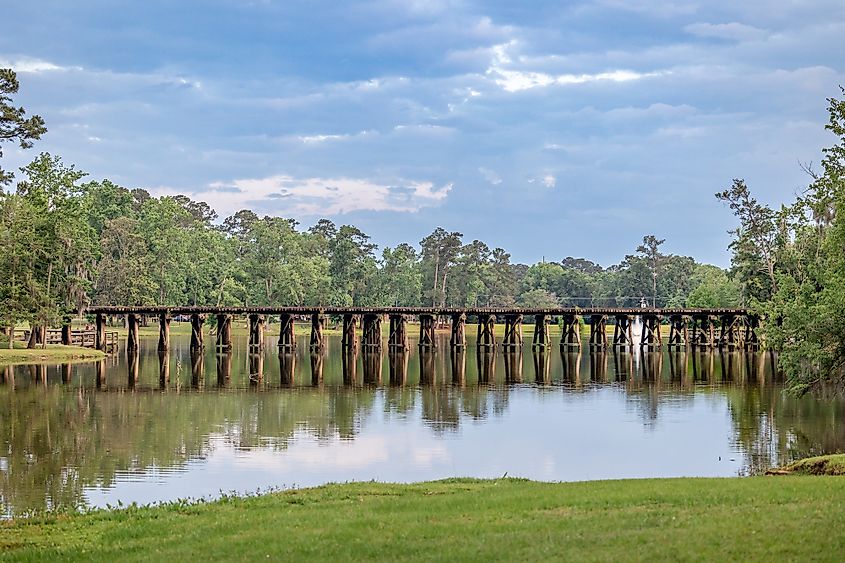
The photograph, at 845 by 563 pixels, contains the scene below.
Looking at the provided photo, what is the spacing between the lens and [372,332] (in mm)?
81312

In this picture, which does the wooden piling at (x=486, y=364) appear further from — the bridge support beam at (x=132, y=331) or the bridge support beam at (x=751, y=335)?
the bridge support beam at (x=132, y=331)

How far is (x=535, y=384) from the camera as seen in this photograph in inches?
2036

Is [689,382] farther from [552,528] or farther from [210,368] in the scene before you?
[552,528]

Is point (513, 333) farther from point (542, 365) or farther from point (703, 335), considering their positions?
point (703, 335)

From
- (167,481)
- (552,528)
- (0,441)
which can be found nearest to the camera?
(552,528)

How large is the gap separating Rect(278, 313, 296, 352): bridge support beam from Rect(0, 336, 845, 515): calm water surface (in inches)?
611

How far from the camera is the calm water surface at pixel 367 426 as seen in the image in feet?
81.5

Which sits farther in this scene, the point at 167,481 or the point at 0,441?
the point at 0,441

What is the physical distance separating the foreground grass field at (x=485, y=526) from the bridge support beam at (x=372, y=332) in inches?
2397

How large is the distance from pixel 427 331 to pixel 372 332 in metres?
4.60

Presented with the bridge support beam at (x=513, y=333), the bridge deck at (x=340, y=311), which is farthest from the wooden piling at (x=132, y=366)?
the bridge support beam at (x=513, y=333)

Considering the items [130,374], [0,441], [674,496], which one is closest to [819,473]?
[674,496]

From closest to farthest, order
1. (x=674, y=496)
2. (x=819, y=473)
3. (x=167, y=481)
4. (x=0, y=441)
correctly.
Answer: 1. (x=674, y=496)
2. (x=819, y=473)
3. (x=167, y=481)
4. (x=0, y=441)

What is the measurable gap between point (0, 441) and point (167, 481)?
28.1ft
